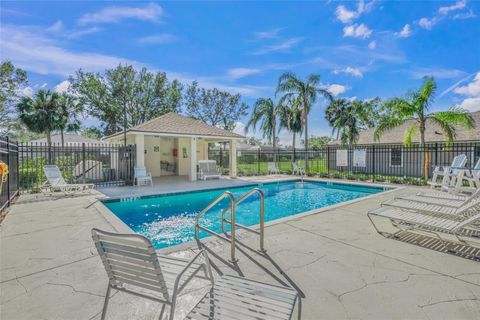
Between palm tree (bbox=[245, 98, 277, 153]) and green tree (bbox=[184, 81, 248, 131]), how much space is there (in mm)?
10003

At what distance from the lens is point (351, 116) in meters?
25.4

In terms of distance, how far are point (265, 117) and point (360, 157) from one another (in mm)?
12936

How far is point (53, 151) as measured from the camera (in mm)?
11016

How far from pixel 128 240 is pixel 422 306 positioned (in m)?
2.93

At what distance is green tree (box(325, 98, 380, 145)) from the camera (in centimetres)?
2536

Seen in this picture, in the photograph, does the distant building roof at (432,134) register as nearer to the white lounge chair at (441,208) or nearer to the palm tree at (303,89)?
the palm tree at (303,89)

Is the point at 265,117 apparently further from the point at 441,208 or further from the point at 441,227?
the point at 441,227

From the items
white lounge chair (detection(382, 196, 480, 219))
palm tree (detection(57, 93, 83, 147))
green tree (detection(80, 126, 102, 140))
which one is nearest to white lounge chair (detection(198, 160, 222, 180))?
white lounge chair (detection(382, 196, 480, 219))

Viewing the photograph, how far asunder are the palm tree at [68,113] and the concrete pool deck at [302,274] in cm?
2009

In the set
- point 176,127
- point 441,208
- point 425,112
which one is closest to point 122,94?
point 176,127

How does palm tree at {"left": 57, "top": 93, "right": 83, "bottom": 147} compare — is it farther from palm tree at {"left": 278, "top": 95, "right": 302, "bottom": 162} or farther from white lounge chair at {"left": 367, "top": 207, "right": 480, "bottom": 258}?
white lounge chair at {"left": 367, "top": 207, "right": 480, "bottom": 258}

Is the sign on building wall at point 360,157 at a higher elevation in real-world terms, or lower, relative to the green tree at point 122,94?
Result: lower

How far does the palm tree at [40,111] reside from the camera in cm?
1983

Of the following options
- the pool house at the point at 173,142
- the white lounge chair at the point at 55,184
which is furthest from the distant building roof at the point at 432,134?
the white lounge chair at the point at 55,184
